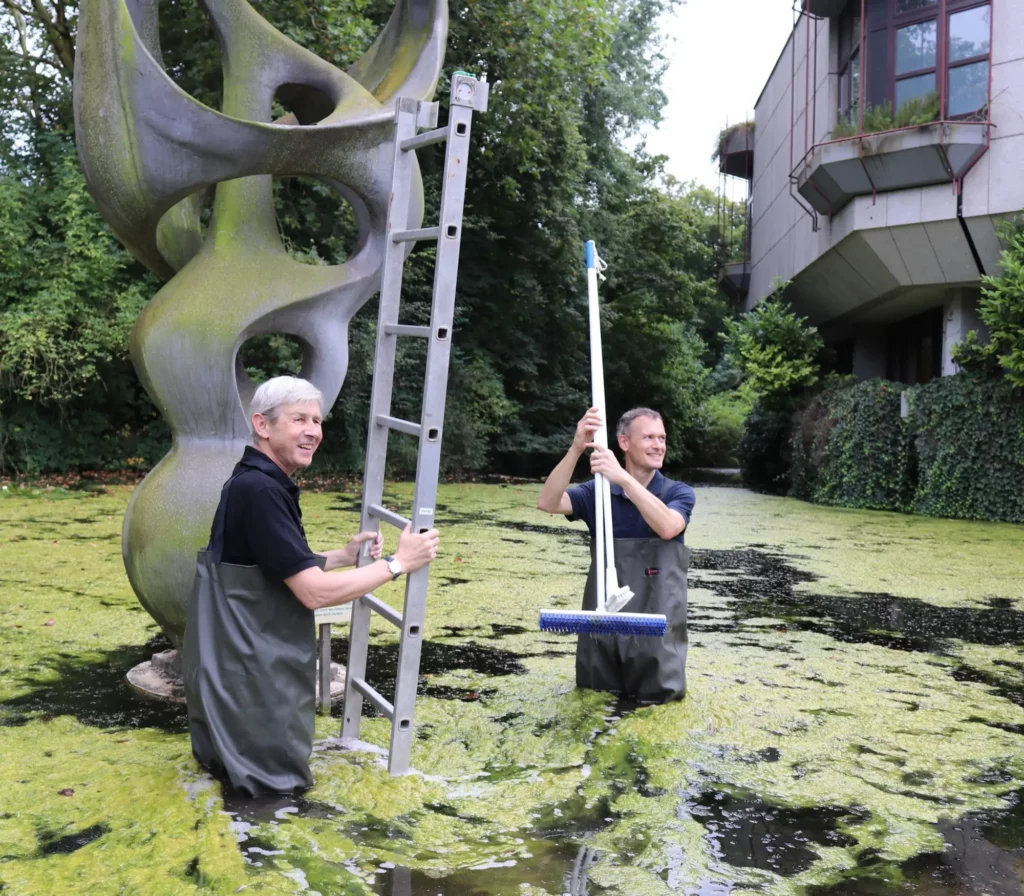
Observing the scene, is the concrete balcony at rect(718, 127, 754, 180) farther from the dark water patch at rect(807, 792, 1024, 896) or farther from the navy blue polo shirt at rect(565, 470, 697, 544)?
the dark water patch at rect(807, 792, 1024, 896)

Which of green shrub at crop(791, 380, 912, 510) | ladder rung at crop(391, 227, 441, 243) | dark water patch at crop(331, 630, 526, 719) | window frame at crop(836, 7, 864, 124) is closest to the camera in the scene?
ladder rung at crop(391, 227, 441, 243)

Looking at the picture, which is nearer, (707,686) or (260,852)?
(260,852)

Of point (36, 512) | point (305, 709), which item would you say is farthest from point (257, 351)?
point (305, 709)

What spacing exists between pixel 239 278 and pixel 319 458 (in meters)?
10.7

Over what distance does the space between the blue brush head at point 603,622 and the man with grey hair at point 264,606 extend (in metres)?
0.61

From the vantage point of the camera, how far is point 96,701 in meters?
3.90

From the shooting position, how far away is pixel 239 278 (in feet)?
13.3

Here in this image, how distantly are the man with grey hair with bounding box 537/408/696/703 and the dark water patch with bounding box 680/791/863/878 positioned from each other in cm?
78

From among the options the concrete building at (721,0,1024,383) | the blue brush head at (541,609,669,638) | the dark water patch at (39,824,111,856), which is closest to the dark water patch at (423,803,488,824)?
the blue brush head at (541,609,669,638)

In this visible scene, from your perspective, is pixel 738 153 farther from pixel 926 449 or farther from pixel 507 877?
pixel 507 877

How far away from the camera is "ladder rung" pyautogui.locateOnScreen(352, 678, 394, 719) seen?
3125mm

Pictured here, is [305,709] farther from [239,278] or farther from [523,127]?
[523,127]

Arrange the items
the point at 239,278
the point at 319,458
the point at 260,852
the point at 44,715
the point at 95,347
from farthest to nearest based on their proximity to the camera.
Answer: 1. the point at 319,458
2. the point at 95,347
3. the point at 239,278
4. the point at 44,715
5. the point at 260,852

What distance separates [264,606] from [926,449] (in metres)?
11.3
